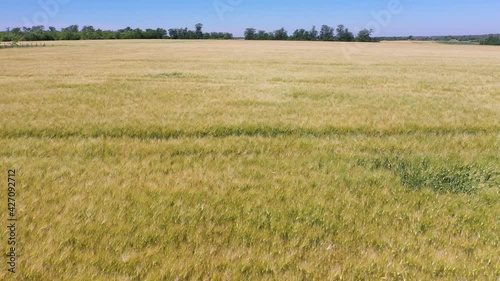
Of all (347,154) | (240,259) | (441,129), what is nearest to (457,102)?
(441,129)

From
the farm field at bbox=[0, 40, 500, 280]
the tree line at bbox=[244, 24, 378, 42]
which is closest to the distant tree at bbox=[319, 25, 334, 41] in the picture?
the tree line at bbox=[244, 24, 378, 42]

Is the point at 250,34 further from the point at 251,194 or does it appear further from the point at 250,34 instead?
the point at 251,194

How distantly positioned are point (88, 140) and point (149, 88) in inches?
333

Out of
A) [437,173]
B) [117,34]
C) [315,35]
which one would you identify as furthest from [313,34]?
[437,173]

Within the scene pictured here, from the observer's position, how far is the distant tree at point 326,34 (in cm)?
13175

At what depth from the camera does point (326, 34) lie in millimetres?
133250

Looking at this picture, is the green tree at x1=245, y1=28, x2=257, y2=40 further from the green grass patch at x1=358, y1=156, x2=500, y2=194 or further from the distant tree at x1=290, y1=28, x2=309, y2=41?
the green grass patch at x1=358, y1=156, x2=500, y2=194

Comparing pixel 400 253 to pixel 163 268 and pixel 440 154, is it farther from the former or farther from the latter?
pixel 440 154

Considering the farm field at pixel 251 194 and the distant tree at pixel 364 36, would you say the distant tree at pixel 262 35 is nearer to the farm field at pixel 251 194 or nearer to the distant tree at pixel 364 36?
the distant tree at pixel 364 36

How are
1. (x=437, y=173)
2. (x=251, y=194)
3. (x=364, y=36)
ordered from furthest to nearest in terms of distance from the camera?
(x=364, y=36) < (x=437, y=173) < (x=251, y=194)

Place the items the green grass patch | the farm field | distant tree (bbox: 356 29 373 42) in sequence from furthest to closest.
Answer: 1. distant tree (bbox: 356 29 373 42)
2. the green grass patch
3. the farm field

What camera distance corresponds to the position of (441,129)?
347 inches

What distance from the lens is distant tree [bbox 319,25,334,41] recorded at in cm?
13175

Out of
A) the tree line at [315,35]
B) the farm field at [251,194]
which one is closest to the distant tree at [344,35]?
the tree line at [315,35]
